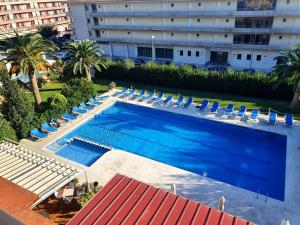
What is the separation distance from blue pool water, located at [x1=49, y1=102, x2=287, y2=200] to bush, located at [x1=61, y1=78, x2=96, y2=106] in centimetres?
298

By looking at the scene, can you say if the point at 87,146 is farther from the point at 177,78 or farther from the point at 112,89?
the point at 177,78

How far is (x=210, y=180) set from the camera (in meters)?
16.5

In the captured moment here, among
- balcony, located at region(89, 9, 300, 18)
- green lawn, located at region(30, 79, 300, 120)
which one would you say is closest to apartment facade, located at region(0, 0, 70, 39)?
balcony, located at region(89, 9, 300, 18)

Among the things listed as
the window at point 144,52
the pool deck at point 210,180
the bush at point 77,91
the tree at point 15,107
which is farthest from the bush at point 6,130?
the window at point 144,52

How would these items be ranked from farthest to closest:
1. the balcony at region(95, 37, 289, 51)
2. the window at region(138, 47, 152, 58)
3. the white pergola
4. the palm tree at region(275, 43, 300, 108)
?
the window at region(138, 47, 152, 58) < the balcony at region(95, 37, 289, 51) < the palm tree at region(275, 43, 300, 108) < the white pergola

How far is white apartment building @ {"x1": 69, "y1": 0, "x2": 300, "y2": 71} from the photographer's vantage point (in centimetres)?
3653

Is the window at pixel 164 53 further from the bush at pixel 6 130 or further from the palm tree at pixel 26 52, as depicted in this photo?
the bush at pixel 6 130

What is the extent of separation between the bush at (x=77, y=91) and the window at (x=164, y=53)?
22078 mm

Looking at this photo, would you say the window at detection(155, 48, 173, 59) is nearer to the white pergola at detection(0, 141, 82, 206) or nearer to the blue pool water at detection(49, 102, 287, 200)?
the blue pool water at detection(49, 102, 287, 200)

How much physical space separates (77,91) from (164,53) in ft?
79.1

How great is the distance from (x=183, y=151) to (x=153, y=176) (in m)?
4.62

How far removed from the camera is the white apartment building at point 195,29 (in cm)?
3653

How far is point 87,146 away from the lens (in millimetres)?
21281

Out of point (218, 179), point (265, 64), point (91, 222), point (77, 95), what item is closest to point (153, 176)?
point (218, 179)
